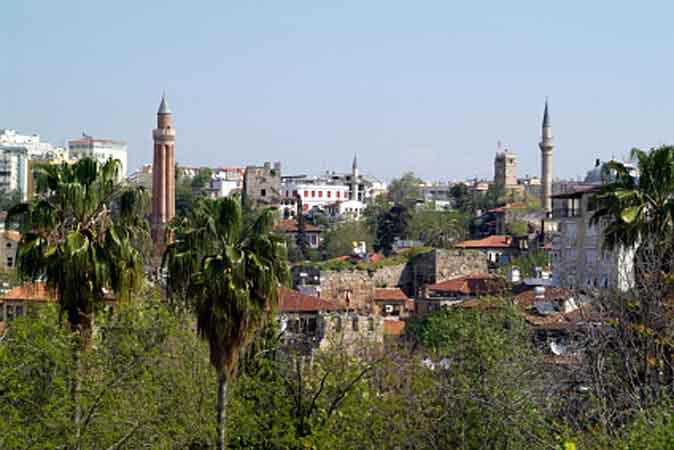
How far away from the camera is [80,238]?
20.4m

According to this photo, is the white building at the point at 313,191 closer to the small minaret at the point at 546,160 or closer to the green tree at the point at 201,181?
the green tree at the point at 201,181

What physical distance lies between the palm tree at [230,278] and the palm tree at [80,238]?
121 centimetres

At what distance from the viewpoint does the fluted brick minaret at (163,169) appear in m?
111

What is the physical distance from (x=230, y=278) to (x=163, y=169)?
93.5 meters

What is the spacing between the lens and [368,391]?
2395 centimetres

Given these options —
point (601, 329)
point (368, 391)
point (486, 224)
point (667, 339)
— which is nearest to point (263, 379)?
point (368, 391)

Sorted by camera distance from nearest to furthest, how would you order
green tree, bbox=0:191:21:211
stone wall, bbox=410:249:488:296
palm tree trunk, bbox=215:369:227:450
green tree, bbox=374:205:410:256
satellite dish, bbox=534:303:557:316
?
1. palm tree trunk, bbox=215:369:227:450
2. satellite dish, bbox=534:303:557:316
3. stone wall, bbox=410:249:488:296
4. green tree, bbox=374:205:410:256
5. green tree, bbox=0:191:21:211

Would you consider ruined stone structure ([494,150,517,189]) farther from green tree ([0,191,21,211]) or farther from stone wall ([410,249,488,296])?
stone wall ([410,249,488,296])

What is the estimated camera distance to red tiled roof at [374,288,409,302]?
2763 inches

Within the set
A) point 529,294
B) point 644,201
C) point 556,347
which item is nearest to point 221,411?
point 644,201

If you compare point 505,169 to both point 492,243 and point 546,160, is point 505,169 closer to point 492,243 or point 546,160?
point 546,160

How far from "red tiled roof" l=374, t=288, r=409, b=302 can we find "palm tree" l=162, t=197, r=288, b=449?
49.9 m

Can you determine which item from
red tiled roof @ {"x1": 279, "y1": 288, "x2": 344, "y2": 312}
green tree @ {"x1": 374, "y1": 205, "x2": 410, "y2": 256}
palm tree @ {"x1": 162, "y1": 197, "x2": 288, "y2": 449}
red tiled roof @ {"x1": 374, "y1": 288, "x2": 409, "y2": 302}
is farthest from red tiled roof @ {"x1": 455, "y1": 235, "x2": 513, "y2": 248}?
palm tree @ {"x1": 162, "y1": 197, "x2": 288, "y2": 449}

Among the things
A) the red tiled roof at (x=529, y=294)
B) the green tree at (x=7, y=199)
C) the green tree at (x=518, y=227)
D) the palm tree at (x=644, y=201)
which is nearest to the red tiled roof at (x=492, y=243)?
the green tree at (x=518, y=227)
